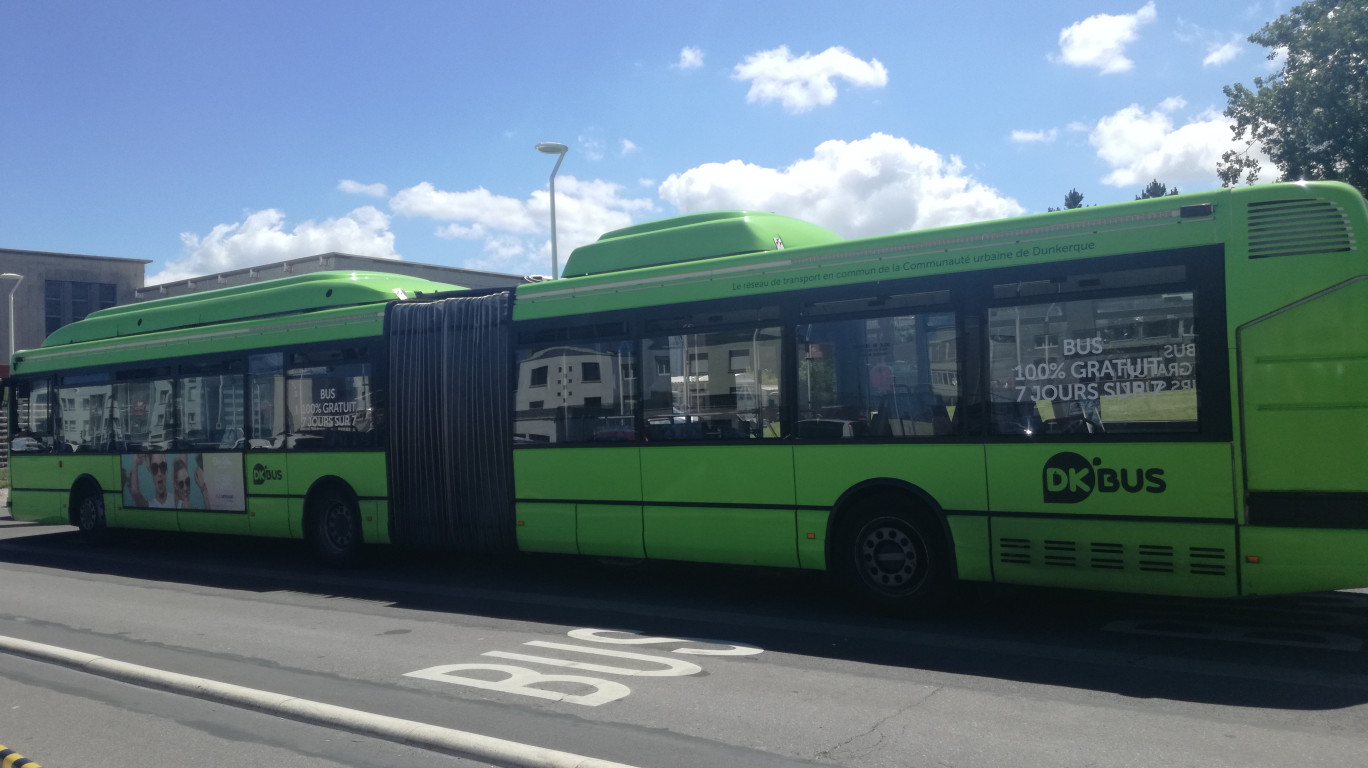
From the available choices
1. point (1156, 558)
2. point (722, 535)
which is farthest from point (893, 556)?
point (1156, 558)

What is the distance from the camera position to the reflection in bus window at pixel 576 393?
10211mm

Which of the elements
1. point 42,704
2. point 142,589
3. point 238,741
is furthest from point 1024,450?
point 142,589

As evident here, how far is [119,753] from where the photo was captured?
5730 mm

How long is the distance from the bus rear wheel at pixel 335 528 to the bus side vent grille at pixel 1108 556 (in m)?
8.34

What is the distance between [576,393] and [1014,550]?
4.62m

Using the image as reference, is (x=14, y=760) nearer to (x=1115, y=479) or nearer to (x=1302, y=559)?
(x=1115, y=479)

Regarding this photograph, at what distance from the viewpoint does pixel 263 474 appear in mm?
13359

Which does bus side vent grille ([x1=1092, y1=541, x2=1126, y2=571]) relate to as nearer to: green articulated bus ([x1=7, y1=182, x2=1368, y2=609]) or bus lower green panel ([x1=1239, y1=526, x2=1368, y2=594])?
green articulated bus ([x1=7, y1=182, x2=1368, y2=609])

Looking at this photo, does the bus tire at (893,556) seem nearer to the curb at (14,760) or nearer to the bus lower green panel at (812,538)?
the bus lower green panel at (812,538)

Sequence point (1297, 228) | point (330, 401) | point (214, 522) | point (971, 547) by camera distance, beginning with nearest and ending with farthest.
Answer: point (1297, 228) < point (971, 547) < point (330, 401) < point (214, 522)

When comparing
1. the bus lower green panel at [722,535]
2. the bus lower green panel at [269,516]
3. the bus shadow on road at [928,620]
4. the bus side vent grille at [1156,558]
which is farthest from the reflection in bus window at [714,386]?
the bus lower green panel at [269,516]

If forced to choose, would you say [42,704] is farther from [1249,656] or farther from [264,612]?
[1249,656]

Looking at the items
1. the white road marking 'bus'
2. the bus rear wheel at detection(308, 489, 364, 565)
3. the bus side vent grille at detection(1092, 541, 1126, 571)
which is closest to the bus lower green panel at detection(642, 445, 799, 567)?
the white road marking 'bus'

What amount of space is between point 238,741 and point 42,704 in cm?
191
